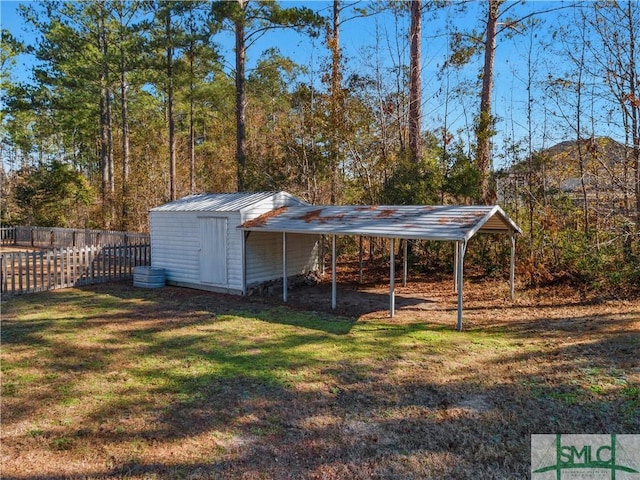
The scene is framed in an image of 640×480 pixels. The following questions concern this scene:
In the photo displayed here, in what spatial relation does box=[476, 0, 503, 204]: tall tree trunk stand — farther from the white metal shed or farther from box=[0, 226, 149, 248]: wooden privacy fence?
box=[0, 226, 149, 248]: wooden privacy fence

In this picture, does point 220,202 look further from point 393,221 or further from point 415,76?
point 415,76

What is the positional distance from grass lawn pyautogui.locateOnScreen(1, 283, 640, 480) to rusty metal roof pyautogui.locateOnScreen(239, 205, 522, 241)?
1652 millimetres

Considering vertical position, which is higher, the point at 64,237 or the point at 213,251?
the point at 64,237

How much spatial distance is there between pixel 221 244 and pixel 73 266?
4146 millimetres

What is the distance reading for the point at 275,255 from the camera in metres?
11.5

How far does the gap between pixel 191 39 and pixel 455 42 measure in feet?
36.0

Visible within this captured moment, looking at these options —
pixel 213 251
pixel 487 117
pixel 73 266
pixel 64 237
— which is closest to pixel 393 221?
pixel 213 251

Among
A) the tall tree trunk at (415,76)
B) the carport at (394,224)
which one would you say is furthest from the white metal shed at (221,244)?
the tall tree trunk at (415,76)

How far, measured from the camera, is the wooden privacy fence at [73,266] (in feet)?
34.4

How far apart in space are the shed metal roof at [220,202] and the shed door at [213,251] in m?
0.35

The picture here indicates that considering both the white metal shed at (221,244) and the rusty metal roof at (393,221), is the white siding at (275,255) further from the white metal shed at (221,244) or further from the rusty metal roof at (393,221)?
the rusty metal roof at (393,221)

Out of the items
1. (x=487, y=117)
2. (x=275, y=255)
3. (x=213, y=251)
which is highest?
(x=487, y=117)

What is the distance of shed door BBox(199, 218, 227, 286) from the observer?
10.8 m

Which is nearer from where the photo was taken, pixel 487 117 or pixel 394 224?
pixel 394 224
